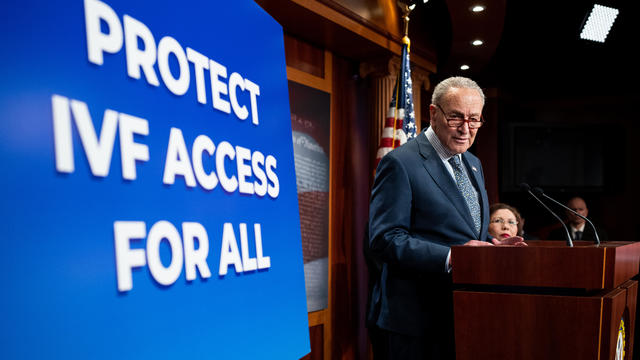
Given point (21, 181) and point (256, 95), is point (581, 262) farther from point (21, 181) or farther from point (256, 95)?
point (21, 181)

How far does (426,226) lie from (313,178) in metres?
2.30

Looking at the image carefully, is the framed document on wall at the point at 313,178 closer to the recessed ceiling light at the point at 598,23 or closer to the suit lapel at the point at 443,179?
the suit lapel at the point at 443,179

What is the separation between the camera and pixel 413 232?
1705mm

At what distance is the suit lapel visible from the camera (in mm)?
1676

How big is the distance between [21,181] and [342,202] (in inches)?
146

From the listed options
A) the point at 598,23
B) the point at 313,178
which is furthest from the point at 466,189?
the point at 598,23

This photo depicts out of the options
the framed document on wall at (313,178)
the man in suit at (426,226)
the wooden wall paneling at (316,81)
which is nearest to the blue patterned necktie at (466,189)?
the man in suit at (426,226)

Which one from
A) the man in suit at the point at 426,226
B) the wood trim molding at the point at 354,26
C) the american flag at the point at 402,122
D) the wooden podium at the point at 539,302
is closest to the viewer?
the wooden podium at the point at 539,302

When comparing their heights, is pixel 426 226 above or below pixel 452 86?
below

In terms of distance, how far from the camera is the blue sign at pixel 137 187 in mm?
626

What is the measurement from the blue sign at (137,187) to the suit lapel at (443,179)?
0.66 m

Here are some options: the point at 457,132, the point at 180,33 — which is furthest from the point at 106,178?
the point at 457,132

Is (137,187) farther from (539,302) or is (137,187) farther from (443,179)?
(443,179)

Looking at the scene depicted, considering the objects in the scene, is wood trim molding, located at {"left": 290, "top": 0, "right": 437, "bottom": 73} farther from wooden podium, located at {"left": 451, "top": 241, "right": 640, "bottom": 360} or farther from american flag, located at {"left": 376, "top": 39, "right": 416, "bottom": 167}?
wooden podium, located at {"left": 451, "top": 241, "right": 640, "bottom": 360}
